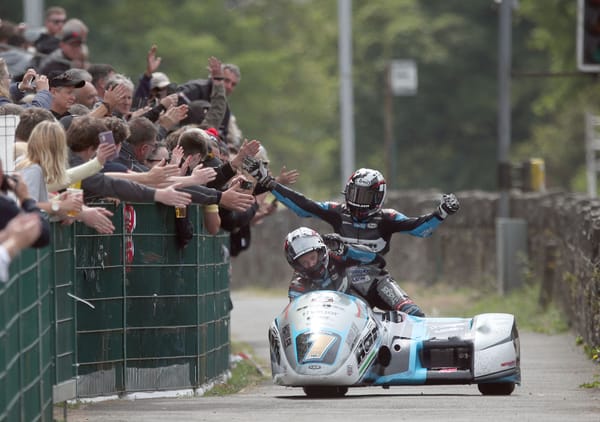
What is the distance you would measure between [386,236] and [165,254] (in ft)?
8.15

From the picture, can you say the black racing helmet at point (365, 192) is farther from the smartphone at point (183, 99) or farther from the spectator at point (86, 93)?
the smartphone at point (183, 99)

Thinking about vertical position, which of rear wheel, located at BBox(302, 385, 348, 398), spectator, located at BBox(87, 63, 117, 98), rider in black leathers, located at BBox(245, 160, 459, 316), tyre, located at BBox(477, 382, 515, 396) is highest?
spectator, located at BBox(87, 63, 117, 98)

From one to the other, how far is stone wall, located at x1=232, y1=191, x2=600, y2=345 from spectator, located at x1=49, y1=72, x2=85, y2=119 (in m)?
6.43

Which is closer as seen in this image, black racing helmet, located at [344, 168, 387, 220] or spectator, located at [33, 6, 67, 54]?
black racing helmet, located at [344, 168, 387, 220]

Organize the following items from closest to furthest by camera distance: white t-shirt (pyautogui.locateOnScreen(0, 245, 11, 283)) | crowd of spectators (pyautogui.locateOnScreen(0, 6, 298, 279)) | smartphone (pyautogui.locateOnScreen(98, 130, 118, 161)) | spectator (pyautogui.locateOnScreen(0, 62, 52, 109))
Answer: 1. white t-shirt (pyautogui.locateOnScreen(0, 245, 11, 283))
2. crowd of spectators (pyautogui.locateOnScreen(0, 6, 298, 279))
3. smartphone (pyautogui.locateOnScreen(98, 130, 118, 161))
4. spectator (pyautogui.locateOnScreen(0, 62, 52, 109))

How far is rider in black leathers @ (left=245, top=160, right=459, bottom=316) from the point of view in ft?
57.6

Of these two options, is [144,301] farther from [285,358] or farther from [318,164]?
[318,164]

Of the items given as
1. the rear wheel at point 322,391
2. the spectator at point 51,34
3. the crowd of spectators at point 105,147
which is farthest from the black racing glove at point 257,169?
the spectator at point 51,34

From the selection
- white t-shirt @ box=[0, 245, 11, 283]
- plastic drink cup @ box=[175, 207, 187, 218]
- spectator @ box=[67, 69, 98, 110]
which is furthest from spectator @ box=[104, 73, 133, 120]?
white t-shirt @ box=[0, 245, 11, 283]

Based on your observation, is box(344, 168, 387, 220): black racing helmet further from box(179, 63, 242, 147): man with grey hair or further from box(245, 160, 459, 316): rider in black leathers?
box(179, 63, 242, 147): man with grey hair

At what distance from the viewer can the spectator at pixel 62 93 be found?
51.4 ft

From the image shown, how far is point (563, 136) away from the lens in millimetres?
70500

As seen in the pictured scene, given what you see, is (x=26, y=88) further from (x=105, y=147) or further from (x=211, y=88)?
(x=211, y=88)

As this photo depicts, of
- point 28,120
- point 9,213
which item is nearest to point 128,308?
point 28,120
